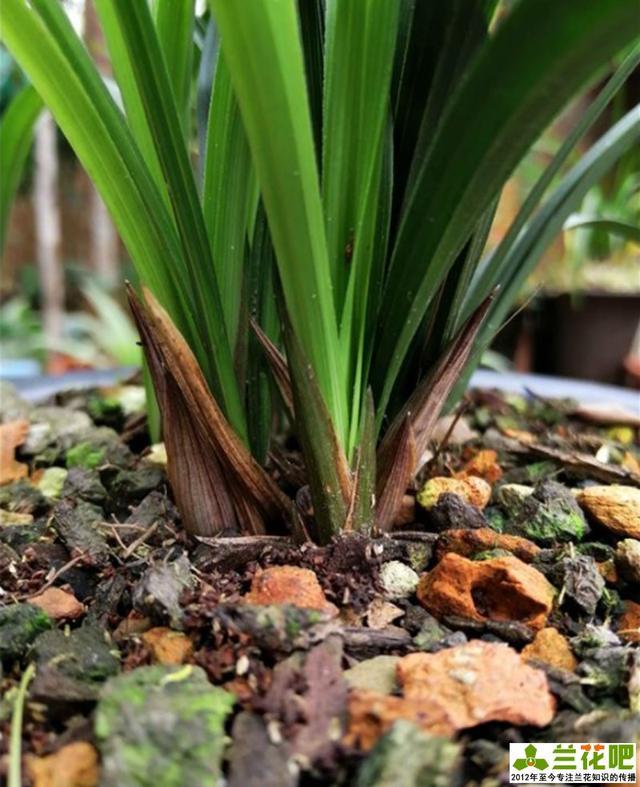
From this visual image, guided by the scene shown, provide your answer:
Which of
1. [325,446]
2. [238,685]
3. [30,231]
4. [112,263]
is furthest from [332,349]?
[30,231]

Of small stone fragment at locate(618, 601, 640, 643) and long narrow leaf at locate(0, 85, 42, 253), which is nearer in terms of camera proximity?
small stone fragment at locate(618, 601, 640, 643)

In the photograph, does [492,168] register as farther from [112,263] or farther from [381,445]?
[112,263]

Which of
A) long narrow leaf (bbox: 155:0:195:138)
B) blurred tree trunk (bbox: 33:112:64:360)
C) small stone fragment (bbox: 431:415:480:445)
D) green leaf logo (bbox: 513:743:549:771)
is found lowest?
green leaf logo (bbox: 513:743:549:771)

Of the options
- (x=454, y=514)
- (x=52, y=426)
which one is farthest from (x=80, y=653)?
(x=52, y=426)

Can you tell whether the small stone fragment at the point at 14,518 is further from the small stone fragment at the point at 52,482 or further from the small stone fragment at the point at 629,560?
the small stone fragment at the point at 629,560

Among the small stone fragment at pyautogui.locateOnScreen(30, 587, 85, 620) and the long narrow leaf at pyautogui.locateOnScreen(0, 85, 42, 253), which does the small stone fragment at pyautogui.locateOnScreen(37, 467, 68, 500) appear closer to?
the small stone fragment at pyautogui.locateOnScreen(30, 587, 85, 620)

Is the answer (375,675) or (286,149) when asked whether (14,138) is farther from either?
(375,675)

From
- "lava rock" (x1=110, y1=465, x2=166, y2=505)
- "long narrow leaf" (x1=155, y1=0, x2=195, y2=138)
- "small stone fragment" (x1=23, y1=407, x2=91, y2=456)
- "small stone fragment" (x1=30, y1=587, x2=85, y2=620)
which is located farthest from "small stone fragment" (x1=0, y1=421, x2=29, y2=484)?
"long narrow leaf" (x1=155, y1=0, x2=195, y2=138)
